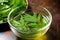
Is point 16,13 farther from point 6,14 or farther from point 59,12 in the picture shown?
point 59,12

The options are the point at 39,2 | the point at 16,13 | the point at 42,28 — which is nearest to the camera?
the point at 42,28

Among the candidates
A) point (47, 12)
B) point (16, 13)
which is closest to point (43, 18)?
point (47, 12)

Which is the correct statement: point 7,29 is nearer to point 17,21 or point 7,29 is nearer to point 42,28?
point 17,21

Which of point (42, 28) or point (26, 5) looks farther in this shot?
point (26, 5)

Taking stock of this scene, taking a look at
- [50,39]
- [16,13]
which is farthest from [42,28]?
[16,13]

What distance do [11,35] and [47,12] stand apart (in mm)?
219

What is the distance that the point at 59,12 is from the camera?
1.04 meters

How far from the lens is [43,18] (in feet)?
3.18

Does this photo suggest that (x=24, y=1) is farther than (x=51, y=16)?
Yes

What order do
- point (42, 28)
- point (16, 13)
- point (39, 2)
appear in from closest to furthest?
point (42, 28) < point (16, 13) < point (39, 2)

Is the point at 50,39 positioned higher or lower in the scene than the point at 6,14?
lower

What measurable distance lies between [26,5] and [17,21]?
13 centimetres

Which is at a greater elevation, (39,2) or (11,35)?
(39,2)

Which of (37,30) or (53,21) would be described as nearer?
(37,30)
